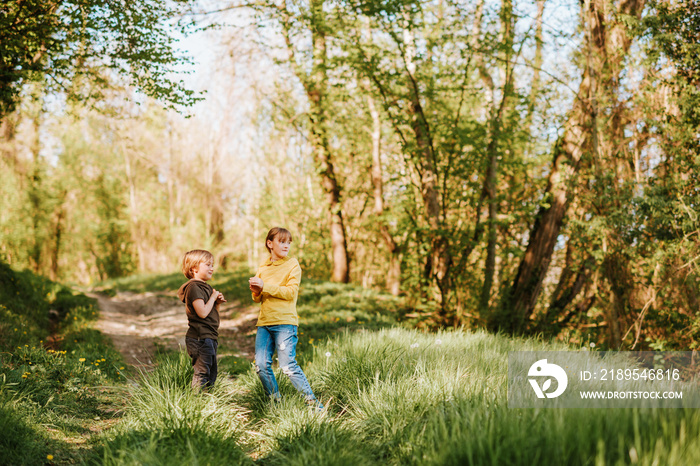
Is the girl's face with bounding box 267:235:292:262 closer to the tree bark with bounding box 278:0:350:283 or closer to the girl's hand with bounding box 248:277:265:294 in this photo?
the girl's hand with bounding box 248:277:265:294

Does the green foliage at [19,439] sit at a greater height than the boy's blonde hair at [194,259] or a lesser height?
lesser

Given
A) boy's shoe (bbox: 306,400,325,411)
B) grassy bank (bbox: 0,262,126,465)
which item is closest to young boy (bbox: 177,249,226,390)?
grassy bank (bbox: 0,262,126,465)

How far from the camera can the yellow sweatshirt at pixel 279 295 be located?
475cm

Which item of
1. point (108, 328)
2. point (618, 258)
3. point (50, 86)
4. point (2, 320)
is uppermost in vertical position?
point (50, 86)

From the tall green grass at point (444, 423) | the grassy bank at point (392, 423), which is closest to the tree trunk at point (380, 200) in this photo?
the tall green grass at point (444, 423)

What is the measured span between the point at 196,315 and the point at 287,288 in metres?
0.91

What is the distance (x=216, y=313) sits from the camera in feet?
16.2

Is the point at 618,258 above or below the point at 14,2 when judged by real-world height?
below

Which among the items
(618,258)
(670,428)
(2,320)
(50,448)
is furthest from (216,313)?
(618,258)

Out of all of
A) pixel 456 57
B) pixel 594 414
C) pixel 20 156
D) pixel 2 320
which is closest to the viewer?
pixel 594 414

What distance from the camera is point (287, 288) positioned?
477 cm

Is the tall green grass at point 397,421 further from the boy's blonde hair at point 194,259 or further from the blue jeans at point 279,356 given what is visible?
the boy's blonde hair at point 194,259

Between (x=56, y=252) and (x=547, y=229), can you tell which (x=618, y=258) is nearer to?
(x=547, y=229)

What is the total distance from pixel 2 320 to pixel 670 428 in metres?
8.28
